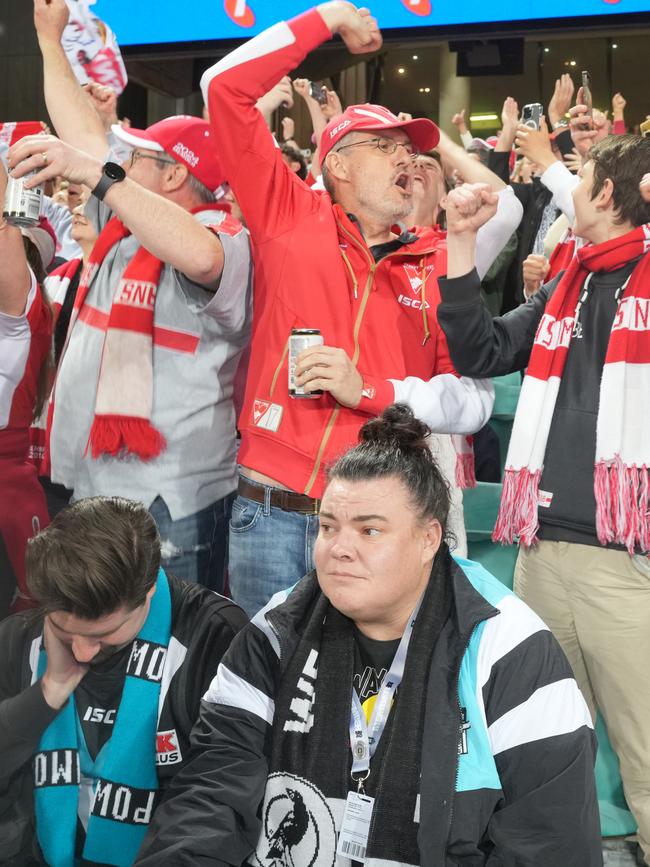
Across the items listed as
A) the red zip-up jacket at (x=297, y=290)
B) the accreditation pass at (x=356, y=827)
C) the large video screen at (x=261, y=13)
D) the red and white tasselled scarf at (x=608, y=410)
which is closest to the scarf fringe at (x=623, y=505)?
the red and white tasselled scarf at (x=608, y=410)

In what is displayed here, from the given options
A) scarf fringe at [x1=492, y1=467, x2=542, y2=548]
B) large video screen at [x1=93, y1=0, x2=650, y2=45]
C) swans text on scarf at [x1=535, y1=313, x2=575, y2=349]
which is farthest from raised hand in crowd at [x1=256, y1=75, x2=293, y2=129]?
large video screen at [x1=93, y1=0, x2=650, y2=45]

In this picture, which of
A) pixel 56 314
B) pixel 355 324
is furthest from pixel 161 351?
pixel 56 314

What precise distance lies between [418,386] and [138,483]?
28.3 inches

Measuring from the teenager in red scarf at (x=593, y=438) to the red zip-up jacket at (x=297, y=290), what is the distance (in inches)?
6.4

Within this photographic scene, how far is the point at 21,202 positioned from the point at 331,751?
1421 mm

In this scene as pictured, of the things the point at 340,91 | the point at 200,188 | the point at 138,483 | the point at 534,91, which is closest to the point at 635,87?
the point at 534,91

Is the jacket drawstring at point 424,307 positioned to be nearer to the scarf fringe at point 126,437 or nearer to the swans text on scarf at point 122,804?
the scarf fringe at point 126,437

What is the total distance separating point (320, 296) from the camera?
8.23ft

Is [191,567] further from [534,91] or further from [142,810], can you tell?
[534,91]

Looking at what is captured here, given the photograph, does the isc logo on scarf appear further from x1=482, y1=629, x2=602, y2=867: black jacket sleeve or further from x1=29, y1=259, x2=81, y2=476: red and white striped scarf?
x1=29, y1=259, x2=81, y2=476: red and white striped scarf

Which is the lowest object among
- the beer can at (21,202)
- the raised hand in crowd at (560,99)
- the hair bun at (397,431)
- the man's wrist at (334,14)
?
the hair bun at (397,431)

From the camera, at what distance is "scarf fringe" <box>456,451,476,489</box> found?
3.08 metres

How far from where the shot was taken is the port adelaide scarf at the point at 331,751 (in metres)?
1.74

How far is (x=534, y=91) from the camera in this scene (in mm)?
7633
